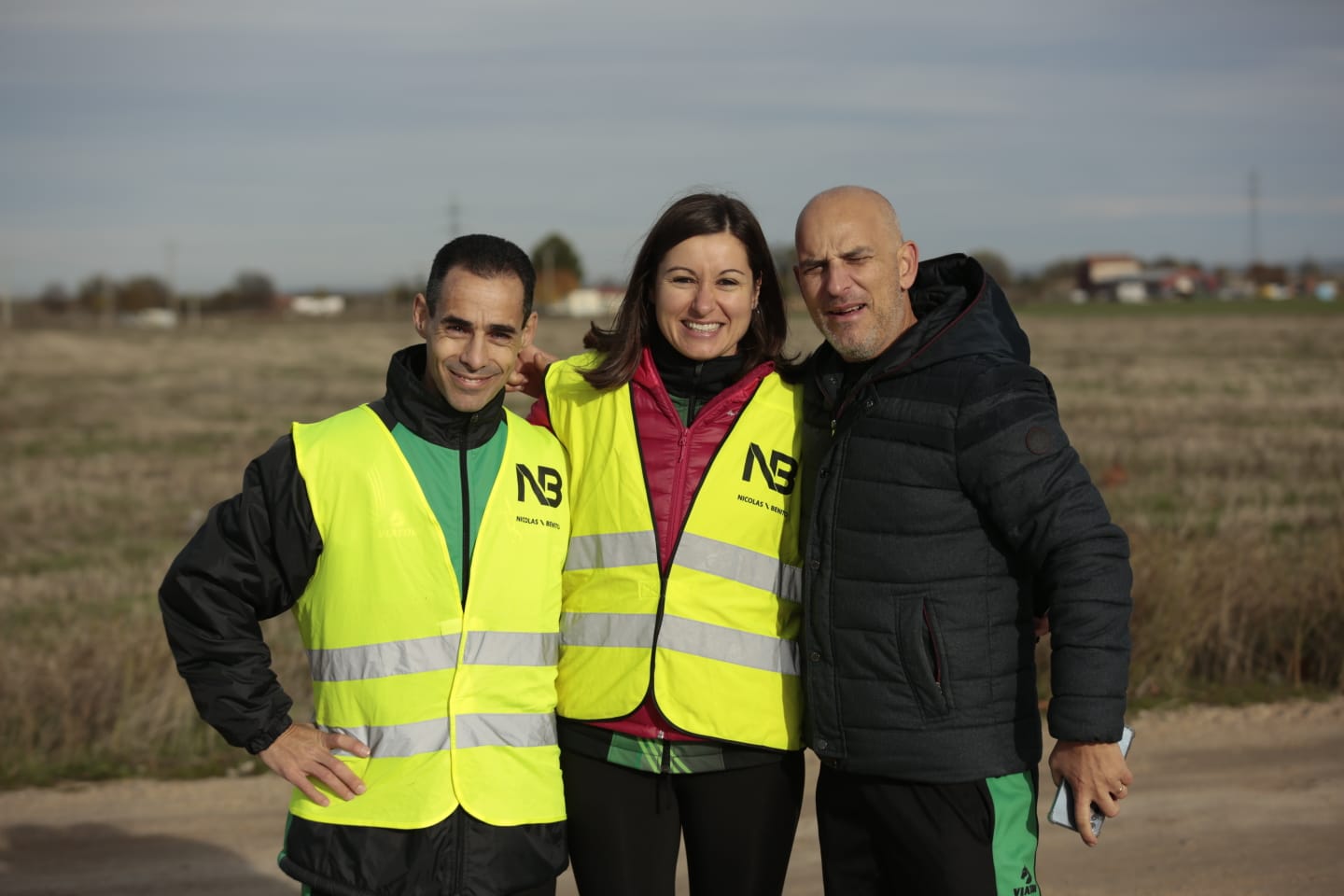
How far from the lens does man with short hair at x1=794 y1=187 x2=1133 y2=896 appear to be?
3.14m

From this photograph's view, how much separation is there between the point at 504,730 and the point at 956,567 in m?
1.18

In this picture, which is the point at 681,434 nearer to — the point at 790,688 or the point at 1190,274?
the point at 790,688

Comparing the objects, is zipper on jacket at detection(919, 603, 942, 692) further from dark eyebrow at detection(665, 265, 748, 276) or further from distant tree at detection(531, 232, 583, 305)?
distant tree at detection(531, 232, 583, 305)

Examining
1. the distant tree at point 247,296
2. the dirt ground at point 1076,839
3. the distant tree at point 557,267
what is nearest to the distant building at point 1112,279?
the distant tree at point 557,267

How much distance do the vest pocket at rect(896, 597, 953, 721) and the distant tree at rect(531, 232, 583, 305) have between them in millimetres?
105518

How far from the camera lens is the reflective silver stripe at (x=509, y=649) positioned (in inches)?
127

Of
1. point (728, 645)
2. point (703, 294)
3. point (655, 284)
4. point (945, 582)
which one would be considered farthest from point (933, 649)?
point (655, 284)

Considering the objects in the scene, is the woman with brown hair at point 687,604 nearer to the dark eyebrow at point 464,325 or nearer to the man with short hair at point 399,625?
the man with short hair at point 399,625

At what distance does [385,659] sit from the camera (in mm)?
3150

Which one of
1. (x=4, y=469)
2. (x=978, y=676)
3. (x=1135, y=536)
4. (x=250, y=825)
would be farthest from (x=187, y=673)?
(x=4, y=469)

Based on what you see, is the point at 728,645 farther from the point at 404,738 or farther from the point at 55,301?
the point at 55,301

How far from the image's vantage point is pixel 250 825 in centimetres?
570

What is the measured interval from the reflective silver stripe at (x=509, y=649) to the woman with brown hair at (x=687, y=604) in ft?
0.60

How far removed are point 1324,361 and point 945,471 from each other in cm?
3366
